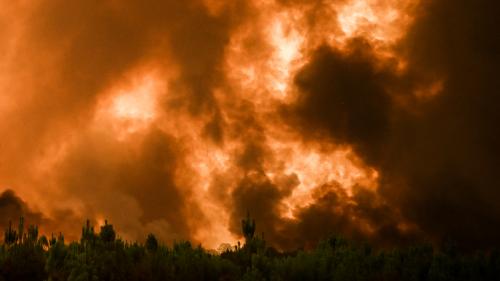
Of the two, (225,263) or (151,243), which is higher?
(151,243)

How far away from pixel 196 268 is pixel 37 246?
17856 mm

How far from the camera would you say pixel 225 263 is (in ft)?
180

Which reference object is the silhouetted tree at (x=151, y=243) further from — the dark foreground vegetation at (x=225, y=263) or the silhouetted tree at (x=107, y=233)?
the silhouetted tree at (x=107, y=233)

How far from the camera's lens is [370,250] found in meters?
60.2

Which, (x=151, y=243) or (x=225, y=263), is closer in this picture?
(x=225, y=263)

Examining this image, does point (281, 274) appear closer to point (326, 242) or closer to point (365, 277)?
point (365, 277)

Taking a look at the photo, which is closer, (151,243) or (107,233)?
(107,233)

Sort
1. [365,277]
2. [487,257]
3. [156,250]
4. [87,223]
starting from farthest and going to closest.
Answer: [156,250]
[87,223]
[487,257]
[365,277]

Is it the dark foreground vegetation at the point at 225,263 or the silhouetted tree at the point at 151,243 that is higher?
the silhouetted tree at the point at 151,243

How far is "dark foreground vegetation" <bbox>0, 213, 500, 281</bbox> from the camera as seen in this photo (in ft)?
156

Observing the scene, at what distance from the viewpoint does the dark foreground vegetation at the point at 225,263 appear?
47.5 metres

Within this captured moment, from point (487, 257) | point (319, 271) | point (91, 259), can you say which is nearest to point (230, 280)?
point (319, 271)

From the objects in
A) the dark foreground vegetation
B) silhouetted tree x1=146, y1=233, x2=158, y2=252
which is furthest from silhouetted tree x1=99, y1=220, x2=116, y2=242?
silhouetted tree x1=146, y1=233, x2=158, y2=252

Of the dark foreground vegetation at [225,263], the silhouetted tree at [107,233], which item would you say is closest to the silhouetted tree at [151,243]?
the dark foreground vegetation at [225,263]
